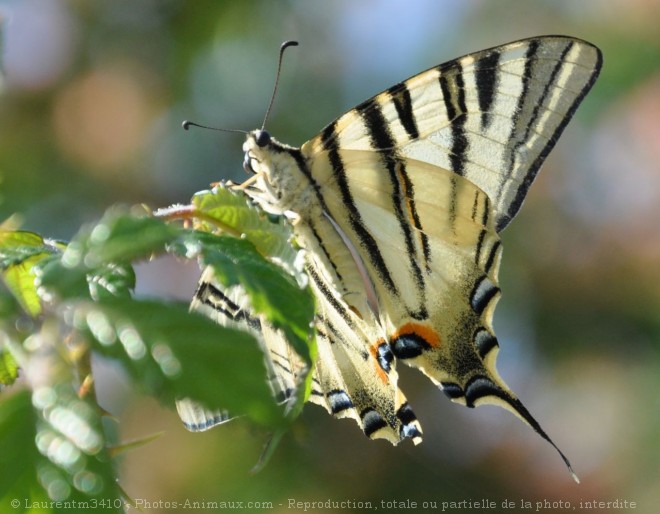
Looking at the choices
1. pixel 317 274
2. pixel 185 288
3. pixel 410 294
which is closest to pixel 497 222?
pixel 410 294

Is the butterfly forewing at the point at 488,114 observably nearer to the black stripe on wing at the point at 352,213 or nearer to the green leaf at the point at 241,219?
the black stripe on wing at the point at 352,213

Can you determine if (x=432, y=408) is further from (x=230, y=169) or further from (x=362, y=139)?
(x=362, y=139)

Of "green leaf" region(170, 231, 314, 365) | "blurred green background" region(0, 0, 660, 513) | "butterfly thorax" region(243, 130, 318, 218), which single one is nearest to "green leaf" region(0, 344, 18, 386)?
"green leaf" region(170, 231, 314, 365)

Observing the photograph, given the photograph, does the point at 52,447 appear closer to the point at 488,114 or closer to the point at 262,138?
the point at 262,138

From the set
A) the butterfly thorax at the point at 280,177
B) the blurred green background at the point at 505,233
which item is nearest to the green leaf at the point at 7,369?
the butterfly thorax at the point at 280,177

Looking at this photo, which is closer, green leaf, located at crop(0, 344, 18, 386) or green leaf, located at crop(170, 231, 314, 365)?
green leaf, located at crop(170, 231, 314, 365)

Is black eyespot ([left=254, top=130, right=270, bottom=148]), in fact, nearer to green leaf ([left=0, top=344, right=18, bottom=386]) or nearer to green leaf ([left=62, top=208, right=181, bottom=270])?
green leaf ([left=0, top=344, right=18, bottom=386])
